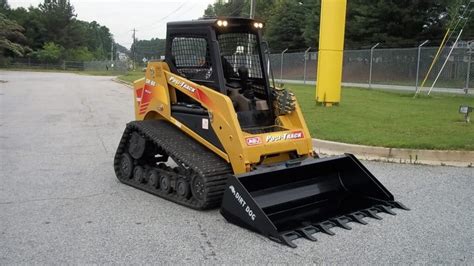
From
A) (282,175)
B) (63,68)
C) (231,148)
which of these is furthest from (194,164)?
(63,68)

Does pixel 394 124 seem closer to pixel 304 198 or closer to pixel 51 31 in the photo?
pixel 304 198

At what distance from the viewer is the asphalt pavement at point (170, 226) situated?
4.96m

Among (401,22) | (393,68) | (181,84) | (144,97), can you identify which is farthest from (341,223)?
(401,22)

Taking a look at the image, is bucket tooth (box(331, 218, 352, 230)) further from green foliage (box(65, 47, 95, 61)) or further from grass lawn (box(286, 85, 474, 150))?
green foliage (box(65, 47, 95, 61))

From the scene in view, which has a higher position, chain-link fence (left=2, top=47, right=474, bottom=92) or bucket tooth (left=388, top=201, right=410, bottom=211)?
chain-link fence (left=2, top=47, right=474, bottom=92)

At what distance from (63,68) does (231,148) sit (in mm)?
84905

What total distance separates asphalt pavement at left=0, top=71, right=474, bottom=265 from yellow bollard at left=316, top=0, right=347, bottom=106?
7.51m

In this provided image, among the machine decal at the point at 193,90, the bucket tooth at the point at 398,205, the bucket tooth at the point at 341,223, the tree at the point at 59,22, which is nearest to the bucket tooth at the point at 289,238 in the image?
the bucket tooth at the point at 341,223

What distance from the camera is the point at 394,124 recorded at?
40.8 feet

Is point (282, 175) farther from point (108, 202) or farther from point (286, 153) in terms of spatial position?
point (108, 202)

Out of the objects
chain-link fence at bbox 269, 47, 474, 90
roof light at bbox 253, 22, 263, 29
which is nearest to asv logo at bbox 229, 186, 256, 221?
roof light at bbox 253, 22, 263, 29

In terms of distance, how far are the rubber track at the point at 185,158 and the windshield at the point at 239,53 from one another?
1.20m

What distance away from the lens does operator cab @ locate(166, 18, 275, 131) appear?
7.06 metres

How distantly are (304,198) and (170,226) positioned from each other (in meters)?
1.69
